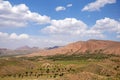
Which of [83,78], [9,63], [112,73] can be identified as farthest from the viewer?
[9,63]

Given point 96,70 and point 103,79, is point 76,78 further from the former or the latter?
point 96,70

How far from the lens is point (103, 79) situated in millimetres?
118312

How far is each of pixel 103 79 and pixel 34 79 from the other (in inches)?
1687

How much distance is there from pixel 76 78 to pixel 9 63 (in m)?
101

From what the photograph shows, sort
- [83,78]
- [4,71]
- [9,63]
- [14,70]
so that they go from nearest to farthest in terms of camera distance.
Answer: [83,78] → [4,71] → [14,70] → [9,63]

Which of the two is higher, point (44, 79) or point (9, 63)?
point (9, 63)

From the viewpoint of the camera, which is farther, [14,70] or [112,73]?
[14,70]

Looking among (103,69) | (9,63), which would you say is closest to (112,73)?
(103,69)

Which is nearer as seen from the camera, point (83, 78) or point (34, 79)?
point (83, 78)

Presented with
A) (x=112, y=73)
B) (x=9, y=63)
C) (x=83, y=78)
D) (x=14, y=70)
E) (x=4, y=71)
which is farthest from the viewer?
(x=9, y=63)


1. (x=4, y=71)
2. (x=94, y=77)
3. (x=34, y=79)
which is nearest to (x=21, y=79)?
(x=34, y=79)

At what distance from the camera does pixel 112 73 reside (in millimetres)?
153500

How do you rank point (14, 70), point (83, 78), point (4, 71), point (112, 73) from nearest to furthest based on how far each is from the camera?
point (83, 78) → point (112, 73) → point (4, 71) → point (14, 70)

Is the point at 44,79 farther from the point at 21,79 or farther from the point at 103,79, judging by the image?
the point at 103,79
